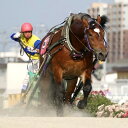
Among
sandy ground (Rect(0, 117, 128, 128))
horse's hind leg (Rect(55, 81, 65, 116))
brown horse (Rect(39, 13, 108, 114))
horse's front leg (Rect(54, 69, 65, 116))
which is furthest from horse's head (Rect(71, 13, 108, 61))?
sandy ground (Rect(0, 117, 128, 128))

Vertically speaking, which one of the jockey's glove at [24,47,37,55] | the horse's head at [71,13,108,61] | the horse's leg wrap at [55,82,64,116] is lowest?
the horse's leg wrap at [55,82,64,116]

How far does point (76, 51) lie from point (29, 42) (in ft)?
7.93

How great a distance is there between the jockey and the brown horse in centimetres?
154

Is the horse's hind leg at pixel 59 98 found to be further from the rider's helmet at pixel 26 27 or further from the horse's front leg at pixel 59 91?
the rider's helmet at pixel 26 27

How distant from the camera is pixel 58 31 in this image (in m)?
12.7

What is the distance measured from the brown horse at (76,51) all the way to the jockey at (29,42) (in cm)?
154

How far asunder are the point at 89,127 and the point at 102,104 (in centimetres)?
764

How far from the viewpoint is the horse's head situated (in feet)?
37.5

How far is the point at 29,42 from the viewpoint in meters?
14.1

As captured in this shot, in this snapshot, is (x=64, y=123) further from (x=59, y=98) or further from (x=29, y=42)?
(x=29, y=42)

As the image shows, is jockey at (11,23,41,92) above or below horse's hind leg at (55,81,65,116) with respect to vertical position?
above

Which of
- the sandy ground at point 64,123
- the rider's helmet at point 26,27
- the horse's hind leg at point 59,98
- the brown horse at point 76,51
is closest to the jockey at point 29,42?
the rider's helmet at point 26,27

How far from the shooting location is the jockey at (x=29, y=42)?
13875 mm

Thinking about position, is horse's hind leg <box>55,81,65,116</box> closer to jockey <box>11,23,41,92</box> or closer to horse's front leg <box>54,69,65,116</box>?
horse's front leg <box>54,69,65,116</box>
